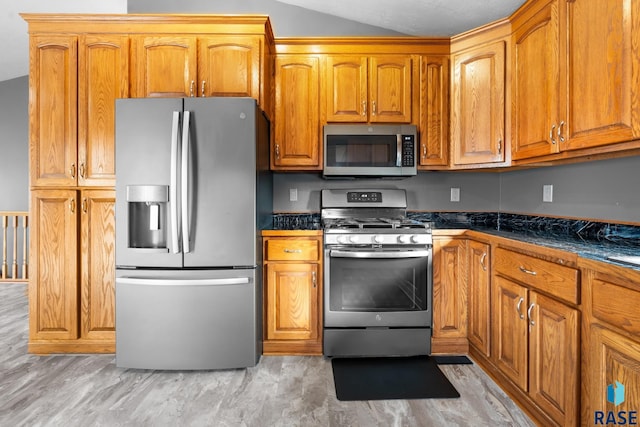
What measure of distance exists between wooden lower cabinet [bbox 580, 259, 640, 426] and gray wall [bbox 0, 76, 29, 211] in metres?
6.51

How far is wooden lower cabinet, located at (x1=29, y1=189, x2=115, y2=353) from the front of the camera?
8.47 ft

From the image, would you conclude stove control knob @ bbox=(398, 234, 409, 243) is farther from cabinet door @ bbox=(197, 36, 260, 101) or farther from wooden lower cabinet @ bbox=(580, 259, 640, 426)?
cabinet door @ bbox=(197, 36, 260, 101)

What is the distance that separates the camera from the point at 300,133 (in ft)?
9.62

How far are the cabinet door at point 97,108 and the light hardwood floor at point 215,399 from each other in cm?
→ 127

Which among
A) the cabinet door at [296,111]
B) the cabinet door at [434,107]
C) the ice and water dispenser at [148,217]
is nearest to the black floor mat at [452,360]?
the cabinet door at [434,107]

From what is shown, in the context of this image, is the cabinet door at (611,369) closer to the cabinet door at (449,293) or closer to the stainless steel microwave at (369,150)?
the cabinet door at (449,293)

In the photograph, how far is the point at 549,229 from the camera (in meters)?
2.59

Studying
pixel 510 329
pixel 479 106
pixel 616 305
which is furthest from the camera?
pixel 479 106

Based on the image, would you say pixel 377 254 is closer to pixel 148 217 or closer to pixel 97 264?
pixel 148 217

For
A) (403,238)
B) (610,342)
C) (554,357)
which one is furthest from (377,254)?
(610,342)

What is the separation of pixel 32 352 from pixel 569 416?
3.25 metres

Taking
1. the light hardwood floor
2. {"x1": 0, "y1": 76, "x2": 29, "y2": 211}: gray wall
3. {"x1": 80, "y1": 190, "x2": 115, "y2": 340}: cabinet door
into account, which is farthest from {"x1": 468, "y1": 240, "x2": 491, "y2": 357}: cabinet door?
{"x1": 0, "y1": 76, "x2": 29, "y2": 211}: gray wall

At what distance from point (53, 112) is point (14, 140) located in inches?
147

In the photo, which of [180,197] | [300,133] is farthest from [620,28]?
[180,197]
